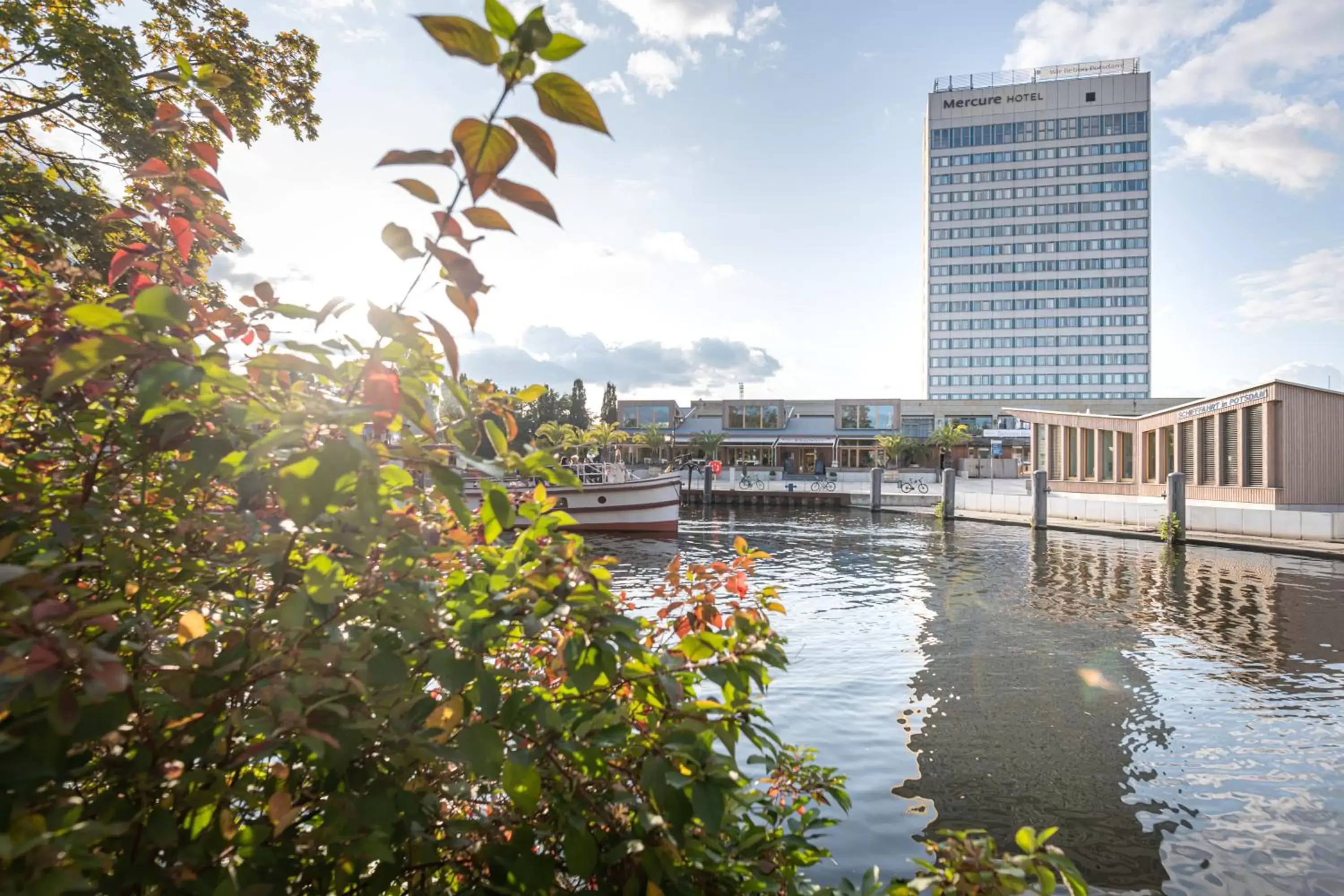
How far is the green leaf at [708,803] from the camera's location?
54.8 inches

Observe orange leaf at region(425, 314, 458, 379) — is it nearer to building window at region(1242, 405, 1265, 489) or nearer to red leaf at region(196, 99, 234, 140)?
red leaf at region(196, 99, 234, 140)

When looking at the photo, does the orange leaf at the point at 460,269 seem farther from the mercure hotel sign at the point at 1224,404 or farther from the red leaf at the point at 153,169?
the mercure hotel sign at the point at 1224,404

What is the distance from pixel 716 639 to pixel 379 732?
2.72 feet

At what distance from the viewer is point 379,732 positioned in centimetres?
143

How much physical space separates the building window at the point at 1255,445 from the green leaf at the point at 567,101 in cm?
2845

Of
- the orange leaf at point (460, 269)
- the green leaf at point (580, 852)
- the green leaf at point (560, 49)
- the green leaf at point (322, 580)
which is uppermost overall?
the green leaf at point (560, 49)

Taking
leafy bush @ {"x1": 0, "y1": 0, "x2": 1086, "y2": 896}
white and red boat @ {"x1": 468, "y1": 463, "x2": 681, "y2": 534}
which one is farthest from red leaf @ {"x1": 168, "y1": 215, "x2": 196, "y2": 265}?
white and red boat @ {"x1": 468, "y1": 463, "x2": 681, "y2": 534}

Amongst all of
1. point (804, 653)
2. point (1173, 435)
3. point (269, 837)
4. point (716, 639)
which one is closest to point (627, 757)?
point (716, 639)

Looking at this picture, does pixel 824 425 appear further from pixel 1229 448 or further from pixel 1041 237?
pixel 1041 237

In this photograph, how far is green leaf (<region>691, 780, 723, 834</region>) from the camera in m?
1.39

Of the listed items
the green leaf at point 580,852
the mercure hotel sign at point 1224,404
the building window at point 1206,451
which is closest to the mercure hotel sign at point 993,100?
the mercure hotel sign at point 1224,404

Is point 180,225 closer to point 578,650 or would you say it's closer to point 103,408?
point 103,408

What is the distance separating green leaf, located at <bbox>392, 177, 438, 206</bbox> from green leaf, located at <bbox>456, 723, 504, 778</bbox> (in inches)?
38.4

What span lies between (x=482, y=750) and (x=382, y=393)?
26.9 inches
